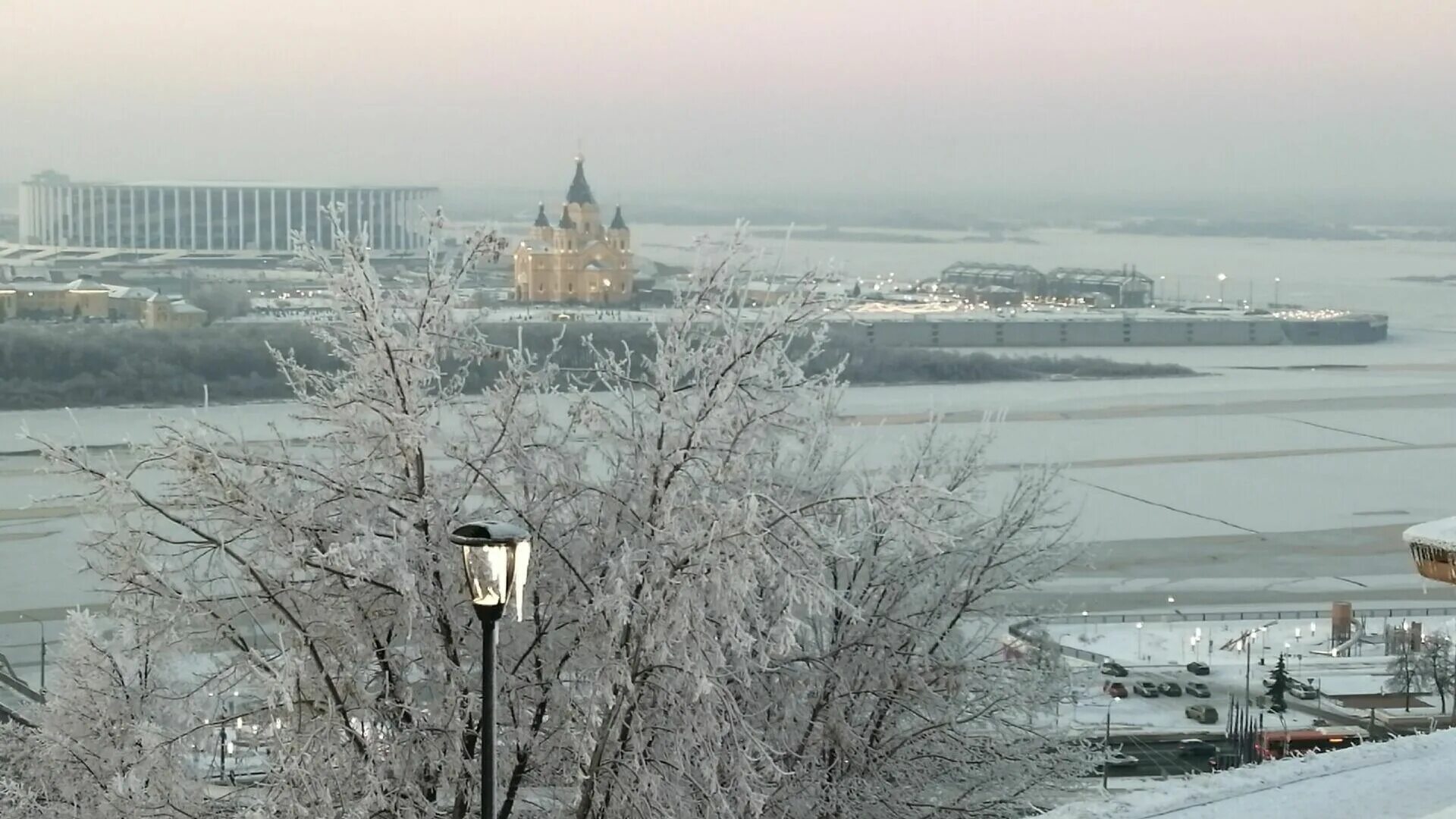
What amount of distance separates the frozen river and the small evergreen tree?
1435 mm

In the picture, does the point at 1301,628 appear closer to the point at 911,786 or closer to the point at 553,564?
the point at 911,786

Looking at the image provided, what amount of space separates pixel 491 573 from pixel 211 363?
2993 cm

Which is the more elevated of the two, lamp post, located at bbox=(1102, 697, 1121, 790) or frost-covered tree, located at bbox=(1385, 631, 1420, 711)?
lamp post, located at bbox=(1102, 697, 1121, 790)

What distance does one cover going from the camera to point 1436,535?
3529 millimetres

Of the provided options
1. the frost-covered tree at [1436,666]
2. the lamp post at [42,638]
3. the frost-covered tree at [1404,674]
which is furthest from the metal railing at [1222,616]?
the lamp post at [42,638]

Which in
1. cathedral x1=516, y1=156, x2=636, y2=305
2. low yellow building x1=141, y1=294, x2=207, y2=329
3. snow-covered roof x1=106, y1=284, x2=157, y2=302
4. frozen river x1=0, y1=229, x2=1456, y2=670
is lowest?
frozen river x1=0, y1=229, x2=1456, y2=670

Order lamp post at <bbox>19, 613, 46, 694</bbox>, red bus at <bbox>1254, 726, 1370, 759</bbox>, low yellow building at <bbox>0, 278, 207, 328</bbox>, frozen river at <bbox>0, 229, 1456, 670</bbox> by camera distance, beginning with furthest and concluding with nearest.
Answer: low yellow building at <bbox>0, 278, 207, 328</bbox> → frozen river at <bbox>0, 229, 1456, 670</bbox> → lamp post at <bbox>19, 613, 46, 694</bbox> → red bus at <bbox>1254, 726, 1370, 759</bbox>

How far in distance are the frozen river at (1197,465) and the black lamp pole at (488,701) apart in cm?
387

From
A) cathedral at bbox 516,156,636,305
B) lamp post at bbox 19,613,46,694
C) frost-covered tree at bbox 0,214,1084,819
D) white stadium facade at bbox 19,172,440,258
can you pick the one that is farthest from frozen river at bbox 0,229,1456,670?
white stadium facade at bbox 19,172,440,258

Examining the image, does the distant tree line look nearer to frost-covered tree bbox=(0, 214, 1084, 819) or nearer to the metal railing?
the metal railing

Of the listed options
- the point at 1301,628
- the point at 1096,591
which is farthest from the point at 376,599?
the point at 1096,591

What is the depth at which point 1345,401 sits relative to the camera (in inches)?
1335

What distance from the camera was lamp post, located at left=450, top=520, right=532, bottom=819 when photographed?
2824 millimetres

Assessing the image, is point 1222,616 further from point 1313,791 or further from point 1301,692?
point 1313,791
